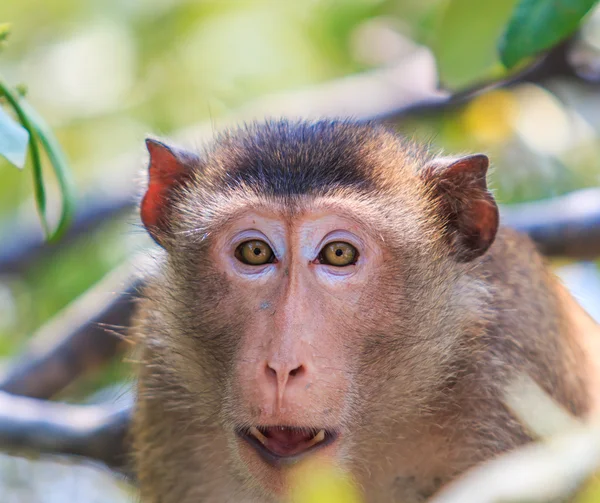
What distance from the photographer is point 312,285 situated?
12.2ft

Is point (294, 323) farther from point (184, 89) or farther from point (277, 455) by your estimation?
point (184, 89)

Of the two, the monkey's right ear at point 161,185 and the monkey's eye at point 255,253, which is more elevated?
the monkey's right ear at point 161,185

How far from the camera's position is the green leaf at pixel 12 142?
8.40 feet

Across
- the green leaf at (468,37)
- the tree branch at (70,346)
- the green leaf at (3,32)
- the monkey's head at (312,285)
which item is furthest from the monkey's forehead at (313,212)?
the tree branch at (70,346)

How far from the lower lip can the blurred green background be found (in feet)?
10.8

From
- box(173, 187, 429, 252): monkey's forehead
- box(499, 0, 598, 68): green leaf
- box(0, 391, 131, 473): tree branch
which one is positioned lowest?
box(0, 391, 131, 473): tree branch

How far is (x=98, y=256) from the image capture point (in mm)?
7699

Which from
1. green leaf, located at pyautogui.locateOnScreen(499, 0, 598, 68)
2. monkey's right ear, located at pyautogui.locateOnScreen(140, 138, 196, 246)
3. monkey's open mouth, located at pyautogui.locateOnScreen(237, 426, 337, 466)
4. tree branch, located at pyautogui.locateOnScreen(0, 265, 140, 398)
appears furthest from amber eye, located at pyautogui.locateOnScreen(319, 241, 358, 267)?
tree branch, located at pyautogui.locateOnScreen(0, 265, 140, 398)

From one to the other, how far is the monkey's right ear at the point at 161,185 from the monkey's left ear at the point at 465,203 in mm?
1159

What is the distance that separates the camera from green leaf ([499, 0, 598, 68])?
2.95 metres

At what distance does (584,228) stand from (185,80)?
3.72m

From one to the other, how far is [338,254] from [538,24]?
1.28m

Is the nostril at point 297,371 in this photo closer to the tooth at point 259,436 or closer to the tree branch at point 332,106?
the tooth at point 259,436

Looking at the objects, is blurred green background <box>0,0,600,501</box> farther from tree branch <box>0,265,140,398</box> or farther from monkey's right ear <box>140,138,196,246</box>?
monkey's right ear <box>140,138,196,246</box>
